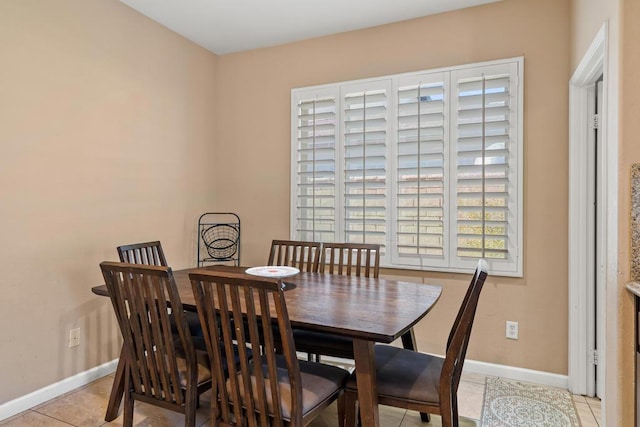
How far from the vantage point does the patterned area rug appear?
7.36 feet

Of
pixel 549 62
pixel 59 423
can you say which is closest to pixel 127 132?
pixel 59 423

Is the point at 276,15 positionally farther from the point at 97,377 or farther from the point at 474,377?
the point at 474,377

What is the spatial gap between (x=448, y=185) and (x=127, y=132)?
2463 mm

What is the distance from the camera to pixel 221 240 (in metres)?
3.74

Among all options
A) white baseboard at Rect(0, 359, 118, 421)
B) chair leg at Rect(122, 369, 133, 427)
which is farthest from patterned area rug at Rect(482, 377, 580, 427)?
white baseboard at Rect(0, 359, 118, 421)

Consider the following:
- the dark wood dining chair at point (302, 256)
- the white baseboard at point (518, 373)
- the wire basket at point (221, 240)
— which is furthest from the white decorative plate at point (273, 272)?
the white baseboard at point (518, 373)

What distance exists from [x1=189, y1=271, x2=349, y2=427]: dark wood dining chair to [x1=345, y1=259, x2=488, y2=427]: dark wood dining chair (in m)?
0.24

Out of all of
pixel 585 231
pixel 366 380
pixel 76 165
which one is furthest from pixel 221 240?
pixel 585 231

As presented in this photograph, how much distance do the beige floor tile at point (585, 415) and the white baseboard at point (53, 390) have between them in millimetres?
3127

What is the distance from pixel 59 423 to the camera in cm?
221

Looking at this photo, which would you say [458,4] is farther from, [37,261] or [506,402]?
[37,261]

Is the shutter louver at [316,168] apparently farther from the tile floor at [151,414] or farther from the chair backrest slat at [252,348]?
the chair backrest slat at [252,348]

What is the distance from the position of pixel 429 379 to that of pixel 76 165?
2.53 m

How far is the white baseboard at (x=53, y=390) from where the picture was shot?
2.27 meters
